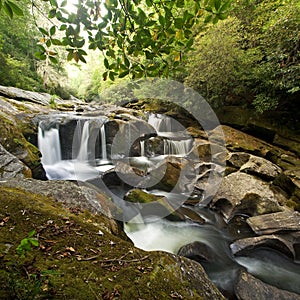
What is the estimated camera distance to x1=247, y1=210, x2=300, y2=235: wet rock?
431 cm

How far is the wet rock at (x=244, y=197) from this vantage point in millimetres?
5105

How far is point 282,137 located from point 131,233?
24.7ft

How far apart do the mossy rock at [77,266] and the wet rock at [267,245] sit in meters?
2.85

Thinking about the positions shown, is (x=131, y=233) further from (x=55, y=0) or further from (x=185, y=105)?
(x=185, y=105)

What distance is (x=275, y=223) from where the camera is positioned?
443 centimetres

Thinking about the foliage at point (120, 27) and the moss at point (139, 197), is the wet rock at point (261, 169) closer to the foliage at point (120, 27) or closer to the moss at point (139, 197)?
the moss at point (139, 197)

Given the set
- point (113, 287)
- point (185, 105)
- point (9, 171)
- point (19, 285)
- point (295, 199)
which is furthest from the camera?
point (185, 105)

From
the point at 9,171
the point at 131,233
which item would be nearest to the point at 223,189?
the point at 131,233

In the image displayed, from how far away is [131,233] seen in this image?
4.48 metres

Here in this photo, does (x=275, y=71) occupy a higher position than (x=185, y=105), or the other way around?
(x=275, y=71)

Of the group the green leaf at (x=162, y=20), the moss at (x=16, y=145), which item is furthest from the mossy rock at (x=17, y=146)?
the green leaf at (x=162, y=20)

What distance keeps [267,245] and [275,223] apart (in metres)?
0.58

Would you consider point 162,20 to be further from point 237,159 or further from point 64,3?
point 237,159

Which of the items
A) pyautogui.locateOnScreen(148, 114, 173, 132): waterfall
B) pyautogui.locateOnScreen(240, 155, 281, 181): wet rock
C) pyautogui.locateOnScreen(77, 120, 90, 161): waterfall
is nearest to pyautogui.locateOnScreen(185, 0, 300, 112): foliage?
pyautogui.locateOnScreen(240, 155, 281, 181): wet rock
